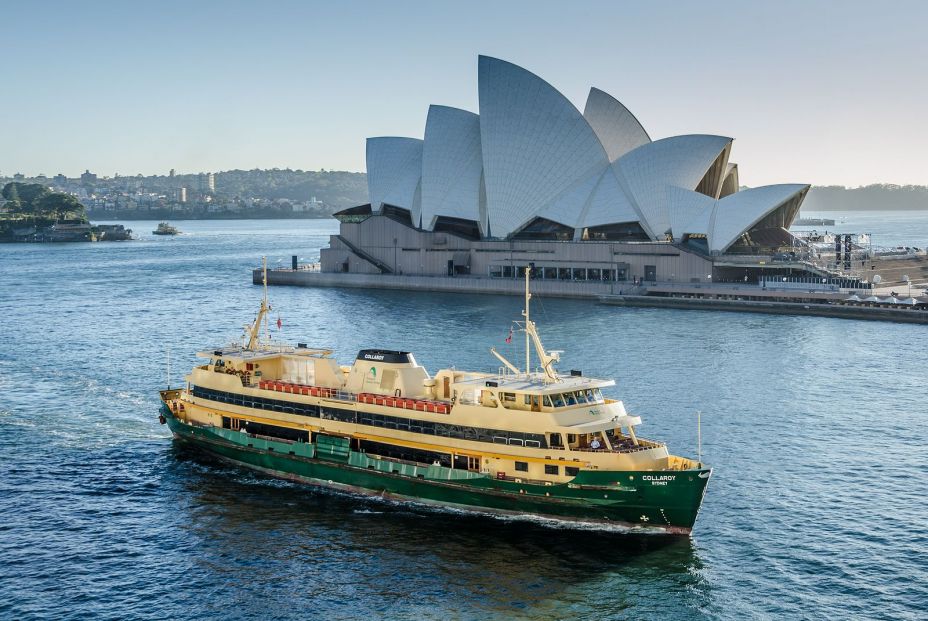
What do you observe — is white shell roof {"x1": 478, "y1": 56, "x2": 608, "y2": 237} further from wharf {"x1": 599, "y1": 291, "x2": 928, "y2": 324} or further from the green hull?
the green hull

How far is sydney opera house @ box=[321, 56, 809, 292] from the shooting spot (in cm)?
8338

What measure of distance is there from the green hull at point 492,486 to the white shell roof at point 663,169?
59206 mm

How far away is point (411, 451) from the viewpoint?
2973cm

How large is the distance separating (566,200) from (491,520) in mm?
64052

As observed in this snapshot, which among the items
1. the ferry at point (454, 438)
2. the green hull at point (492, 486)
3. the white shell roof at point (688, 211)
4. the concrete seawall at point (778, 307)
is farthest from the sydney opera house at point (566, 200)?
the green hull at point (492, 486)

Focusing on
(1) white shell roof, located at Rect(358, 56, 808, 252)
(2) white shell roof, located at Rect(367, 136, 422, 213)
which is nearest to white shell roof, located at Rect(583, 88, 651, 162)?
(1) white shell roof, located at Rect(358, 56, 808, 252)

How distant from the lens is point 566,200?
89.2 meters

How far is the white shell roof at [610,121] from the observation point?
90.5m

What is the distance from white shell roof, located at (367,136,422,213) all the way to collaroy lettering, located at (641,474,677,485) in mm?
74717

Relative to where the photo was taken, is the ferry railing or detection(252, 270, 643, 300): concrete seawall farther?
detection(252, 270, 643, 300): concrete seawall

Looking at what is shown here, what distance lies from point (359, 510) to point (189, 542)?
5169mm

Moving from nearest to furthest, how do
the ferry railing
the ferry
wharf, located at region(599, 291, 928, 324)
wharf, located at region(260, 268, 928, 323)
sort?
the ferry, the ferry railing, wharf, located at region(599, 291, 928, 324), wharf, located at region(260, 268, 928, 323)

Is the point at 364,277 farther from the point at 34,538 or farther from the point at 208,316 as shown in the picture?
the point at 34,538

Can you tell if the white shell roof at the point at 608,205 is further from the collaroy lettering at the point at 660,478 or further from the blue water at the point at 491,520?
the collaroy lettering at the point at 660,478
